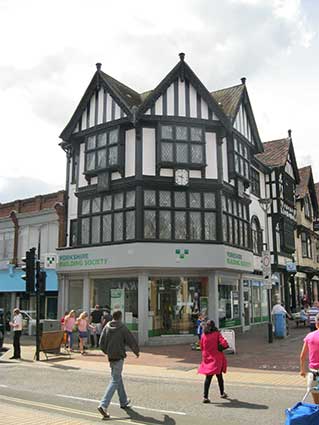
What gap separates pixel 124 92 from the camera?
23.2 meters

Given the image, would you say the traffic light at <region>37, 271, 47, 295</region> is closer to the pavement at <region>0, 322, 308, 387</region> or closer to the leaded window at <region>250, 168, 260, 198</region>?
the pavement at <region>0, 322, 308, 387</region>

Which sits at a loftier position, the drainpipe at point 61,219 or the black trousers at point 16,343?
the drainpipe at point 61,219

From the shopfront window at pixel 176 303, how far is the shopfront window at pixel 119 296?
834 millimetres

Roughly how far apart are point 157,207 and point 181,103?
201 inches

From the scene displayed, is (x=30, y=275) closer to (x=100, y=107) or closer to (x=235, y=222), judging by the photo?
(x=100, y=107)

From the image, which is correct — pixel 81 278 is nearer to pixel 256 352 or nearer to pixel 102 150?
pixel 102 150

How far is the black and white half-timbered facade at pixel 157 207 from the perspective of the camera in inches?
788

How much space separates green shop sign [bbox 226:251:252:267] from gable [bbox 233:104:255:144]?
644 centimetres

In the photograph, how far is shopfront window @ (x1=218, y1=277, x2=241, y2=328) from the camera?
2169cm

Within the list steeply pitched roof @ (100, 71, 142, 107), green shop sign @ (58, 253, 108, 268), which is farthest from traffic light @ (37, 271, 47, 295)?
steeply pitched roof @ (100, 71, 142, 107)

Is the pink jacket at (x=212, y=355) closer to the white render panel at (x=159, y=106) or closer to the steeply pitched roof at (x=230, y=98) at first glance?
the white render panel at (x=159, y=106)

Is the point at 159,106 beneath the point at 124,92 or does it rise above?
beneath

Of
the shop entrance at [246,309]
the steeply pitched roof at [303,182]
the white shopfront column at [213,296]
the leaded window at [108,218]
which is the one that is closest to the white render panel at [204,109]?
the leaded window at [108,218]

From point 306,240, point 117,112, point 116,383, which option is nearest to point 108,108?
point 117,112
